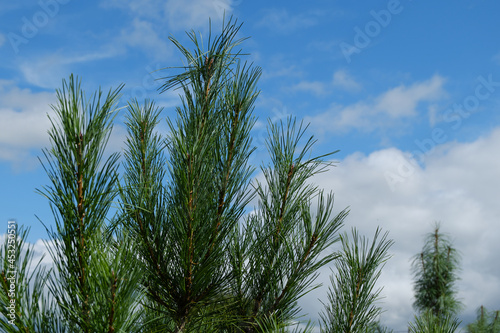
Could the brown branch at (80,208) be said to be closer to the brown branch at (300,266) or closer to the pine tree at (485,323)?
the brown branch at (300,266)

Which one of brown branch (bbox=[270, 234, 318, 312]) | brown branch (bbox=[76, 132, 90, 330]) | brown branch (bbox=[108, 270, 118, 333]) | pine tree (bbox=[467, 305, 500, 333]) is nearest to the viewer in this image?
brown branch (bbox=[108, 270, 118, 333])

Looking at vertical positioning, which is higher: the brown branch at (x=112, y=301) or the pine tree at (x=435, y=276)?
the pine tree at (x=435, y=276)

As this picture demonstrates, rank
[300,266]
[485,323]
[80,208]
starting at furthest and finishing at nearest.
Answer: [485,323] → [300,266] → [80,208]

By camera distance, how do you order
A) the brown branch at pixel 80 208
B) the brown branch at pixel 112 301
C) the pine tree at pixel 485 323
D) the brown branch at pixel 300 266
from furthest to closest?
the pine tree at pixel 485 323, the brown branch at pixel 300 266, the brown branch at pixel 80 208, the brown branch at pixel 112 301

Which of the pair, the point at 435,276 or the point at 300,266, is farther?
the point at 435,276

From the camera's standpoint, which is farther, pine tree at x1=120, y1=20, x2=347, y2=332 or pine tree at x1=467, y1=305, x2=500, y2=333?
pine tree at x1=467, y1=305, x2=500, y2=333

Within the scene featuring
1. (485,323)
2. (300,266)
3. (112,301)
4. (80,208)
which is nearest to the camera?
(112,301)

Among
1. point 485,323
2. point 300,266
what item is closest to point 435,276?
point 485,323

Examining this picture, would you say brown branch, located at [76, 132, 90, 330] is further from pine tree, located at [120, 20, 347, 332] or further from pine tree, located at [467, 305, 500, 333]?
pine tree, located at [467, 305, 500, 333]

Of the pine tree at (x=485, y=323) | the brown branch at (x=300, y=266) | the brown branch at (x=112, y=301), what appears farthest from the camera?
the pine tree at (x=485, y=323)

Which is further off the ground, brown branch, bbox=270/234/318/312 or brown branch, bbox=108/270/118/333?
brown branch, bbox=270/234/318/312

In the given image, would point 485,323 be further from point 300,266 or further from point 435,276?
point 300,266

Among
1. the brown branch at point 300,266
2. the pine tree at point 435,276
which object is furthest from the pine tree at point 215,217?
the pine tree at point 435,276

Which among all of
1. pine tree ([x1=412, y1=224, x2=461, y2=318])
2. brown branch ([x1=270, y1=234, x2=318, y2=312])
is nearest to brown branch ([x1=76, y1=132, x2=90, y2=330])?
brown branch ([x1=270, y1=234, x2=318, y2=312])
